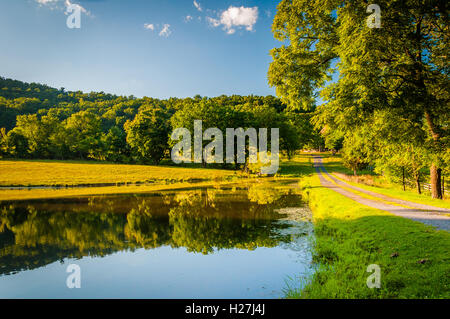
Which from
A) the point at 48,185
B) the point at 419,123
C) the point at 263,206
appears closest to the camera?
the point at 419,123

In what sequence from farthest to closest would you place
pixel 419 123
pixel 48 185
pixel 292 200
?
pixel 48 185
pixel 292 200
pixel 419 123

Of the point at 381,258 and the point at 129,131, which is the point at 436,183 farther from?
the point at 129,131

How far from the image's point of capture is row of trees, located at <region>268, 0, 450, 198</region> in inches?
436

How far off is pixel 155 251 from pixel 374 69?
12745 millimetres

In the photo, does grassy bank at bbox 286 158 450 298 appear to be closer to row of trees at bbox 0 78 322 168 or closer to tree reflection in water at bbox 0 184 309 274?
tree reflection in water at bbox 0 184 309 274

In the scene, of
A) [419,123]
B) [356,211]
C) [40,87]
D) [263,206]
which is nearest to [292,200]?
[263,206]

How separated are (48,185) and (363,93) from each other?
39728 mm

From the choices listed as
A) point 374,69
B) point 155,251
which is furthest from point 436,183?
point 155,251

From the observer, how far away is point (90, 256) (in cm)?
1032

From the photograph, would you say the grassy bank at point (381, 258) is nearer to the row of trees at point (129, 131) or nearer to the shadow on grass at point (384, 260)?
the shadow on grass at point (384, 260)

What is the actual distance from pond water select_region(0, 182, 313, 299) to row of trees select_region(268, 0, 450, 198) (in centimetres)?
646

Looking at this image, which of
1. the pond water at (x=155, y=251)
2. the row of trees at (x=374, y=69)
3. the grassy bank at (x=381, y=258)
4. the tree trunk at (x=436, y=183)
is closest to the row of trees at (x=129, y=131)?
the tree trunk at (x=436, y=183)

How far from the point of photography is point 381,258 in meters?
8.17

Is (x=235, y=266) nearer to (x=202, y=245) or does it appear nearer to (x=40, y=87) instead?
(x=202, y=245)
